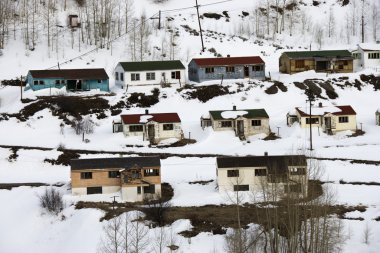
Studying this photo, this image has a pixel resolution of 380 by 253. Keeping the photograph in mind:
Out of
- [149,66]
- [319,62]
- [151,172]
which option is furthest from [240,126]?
[319,62]

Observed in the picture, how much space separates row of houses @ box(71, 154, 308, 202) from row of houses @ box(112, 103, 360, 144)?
13.6 metres

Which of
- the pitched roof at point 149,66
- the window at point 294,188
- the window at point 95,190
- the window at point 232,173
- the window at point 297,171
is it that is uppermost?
the pitched roof at point 149,66

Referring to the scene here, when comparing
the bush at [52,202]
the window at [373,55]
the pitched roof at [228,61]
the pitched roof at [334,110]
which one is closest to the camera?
the bush at [52,202]

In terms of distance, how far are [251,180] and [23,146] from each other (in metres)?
23.6

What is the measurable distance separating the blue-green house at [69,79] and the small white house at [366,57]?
34252 mm

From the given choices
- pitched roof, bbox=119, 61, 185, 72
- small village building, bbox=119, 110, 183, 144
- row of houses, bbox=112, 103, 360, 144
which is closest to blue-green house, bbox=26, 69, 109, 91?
pitched roof, bbox=119, 61, 185, 72

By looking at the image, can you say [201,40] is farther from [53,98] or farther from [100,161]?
[100,161]

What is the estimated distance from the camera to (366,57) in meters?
88.3

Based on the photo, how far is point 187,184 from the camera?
183ft

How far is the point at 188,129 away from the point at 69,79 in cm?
1750

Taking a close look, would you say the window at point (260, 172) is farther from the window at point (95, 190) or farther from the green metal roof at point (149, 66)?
the green metal roof at point (149, 66)

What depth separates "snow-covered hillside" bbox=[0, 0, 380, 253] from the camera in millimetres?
47375

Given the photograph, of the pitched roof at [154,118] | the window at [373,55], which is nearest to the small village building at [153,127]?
the pitched roof at [154,118]

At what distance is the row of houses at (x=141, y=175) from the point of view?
52562mm
